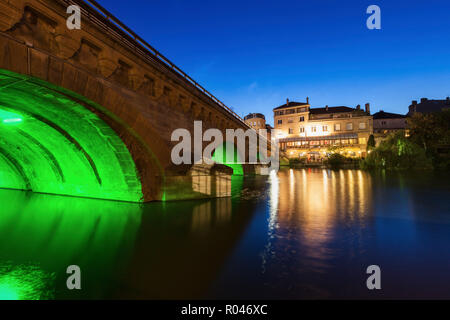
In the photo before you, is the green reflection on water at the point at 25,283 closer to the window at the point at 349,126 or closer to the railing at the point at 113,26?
the railing at the point at 113,26

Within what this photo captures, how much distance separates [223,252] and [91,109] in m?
7.72

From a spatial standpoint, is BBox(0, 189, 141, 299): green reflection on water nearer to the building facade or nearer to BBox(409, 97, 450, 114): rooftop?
the building facade

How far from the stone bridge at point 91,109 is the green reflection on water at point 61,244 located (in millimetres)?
2465

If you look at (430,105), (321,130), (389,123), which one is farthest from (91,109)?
(430,105)

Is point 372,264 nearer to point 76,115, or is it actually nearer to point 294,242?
point 294,242

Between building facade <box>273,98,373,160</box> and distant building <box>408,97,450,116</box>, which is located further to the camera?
distant building <box>408,97,450,116</box>

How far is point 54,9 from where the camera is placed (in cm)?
688

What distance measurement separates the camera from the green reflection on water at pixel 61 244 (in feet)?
15.5

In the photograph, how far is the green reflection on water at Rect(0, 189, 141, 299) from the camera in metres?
4.72

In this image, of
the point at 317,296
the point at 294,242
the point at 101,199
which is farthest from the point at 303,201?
the point at 101,199

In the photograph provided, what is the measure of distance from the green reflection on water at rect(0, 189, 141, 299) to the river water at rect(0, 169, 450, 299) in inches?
1.2

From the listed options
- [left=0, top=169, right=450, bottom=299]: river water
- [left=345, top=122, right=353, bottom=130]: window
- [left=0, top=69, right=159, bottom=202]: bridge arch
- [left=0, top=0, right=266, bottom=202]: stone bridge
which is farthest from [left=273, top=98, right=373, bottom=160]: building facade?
[left=0, top=69, right=159, bottom=202]: bridge arch

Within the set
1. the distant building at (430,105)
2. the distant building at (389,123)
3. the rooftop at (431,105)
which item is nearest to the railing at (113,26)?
the distant building at (389,123)

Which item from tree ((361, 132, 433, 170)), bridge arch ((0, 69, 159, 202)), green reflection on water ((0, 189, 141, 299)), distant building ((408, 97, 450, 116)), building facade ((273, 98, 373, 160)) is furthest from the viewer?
distant building ((408, 97, 450, 116))
